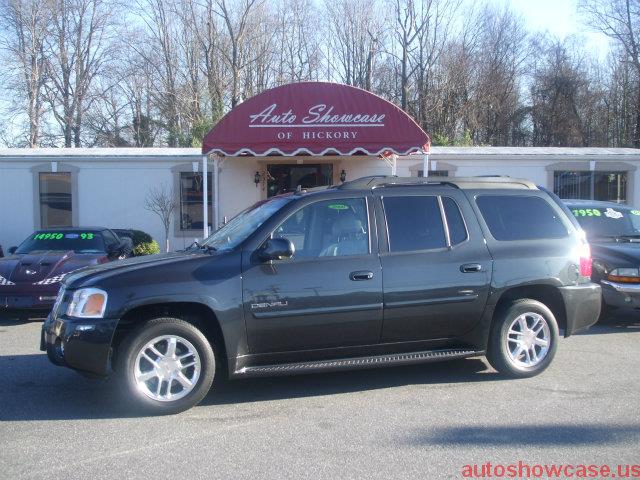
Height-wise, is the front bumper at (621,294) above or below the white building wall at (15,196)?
below

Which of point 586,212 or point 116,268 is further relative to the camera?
point 586,212

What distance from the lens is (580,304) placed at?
6.19 m

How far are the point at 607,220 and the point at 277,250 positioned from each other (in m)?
6.90

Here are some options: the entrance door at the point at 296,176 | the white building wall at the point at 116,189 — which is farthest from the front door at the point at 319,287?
the white building wall at the point at 116,189

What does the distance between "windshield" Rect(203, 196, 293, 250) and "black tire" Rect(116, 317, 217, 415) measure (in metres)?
0.84

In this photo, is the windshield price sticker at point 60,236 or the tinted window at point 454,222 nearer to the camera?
the tinted window at point 454,222

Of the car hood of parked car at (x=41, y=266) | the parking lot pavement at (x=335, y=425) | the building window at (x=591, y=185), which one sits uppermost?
the building window at (x=591, y=185)

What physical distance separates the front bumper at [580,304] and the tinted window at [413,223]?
1.45m

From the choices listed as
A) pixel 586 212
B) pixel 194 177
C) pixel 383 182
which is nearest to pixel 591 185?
pixel 586 212

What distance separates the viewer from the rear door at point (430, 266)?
5570 mm

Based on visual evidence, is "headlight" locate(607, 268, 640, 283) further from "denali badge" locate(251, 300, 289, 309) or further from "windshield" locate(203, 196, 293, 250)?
"denali badge" locate(251, 300, 289, 309)

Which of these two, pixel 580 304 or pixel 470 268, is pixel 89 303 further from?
pixel 580 304

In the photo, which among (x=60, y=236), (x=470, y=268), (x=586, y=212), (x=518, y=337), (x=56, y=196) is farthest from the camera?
(x=56, y=196)

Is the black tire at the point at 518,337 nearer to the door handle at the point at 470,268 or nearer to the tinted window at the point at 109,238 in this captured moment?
the door handle at the point at 470,268
